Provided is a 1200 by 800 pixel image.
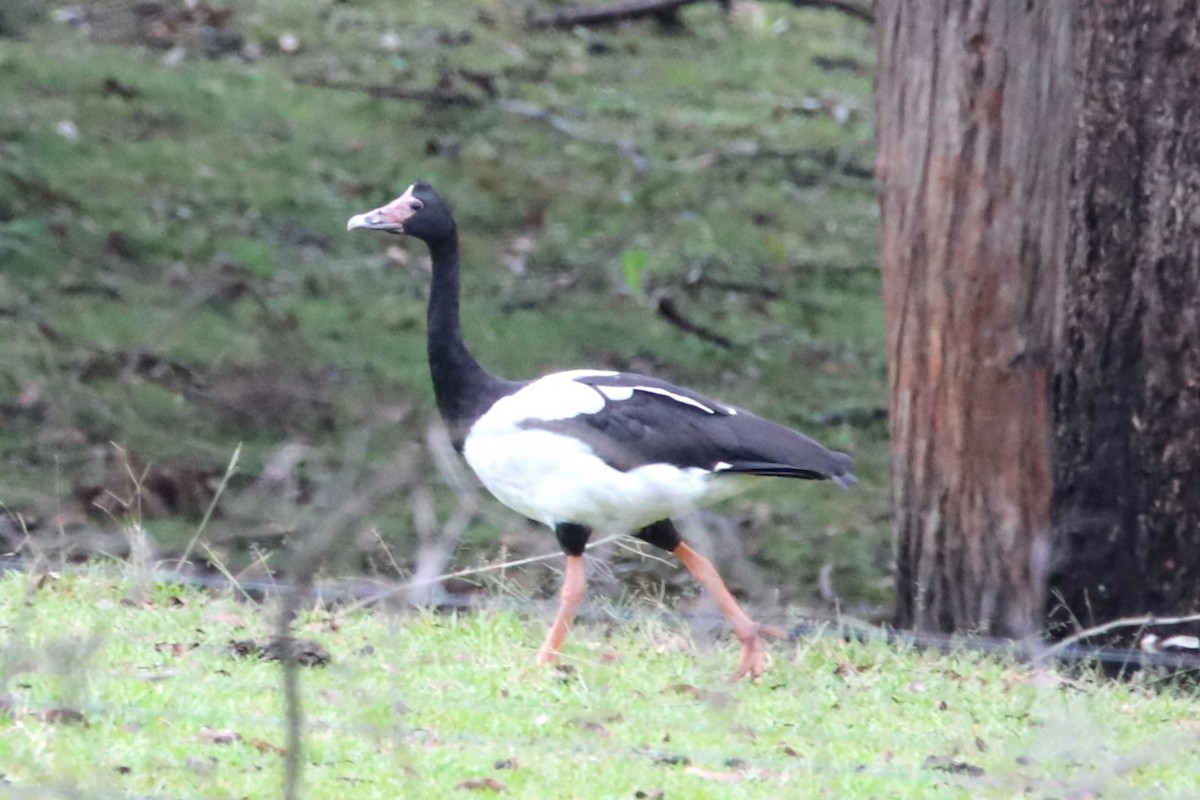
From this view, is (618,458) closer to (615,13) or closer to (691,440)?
(691,440)

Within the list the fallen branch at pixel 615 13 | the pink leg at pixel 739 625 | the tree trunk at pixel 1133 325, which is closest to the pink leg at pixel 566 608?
the pink leg at pixel 739 625

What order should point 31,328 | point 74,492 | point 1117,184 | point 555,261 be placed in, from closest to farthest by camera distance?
point 1117,184 < point 74,492 < point 31,328 < point 555,261

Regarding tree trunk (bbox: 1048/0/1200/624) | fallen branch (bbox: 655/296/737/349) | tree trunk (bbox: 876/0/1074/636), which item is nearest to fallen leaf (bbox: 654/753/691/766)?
tree trunk (bbox: 876/0/1074/636)

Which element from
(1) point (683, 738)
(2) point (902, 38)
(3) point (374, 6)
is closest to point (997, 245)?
(2) point (902, 38)

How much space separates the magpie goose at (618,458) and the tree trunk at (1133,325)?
1.29 metres

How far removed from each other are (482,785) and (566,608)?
1.69 meters

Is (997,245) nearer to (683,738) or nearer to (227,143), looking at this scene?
(683,738)

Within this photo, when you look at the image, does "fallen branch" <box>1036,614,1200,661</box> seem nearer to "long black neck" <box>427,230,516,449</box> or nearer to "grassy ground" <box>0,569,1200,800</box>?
"grassy ground" <box>0,569,1200,800</box>

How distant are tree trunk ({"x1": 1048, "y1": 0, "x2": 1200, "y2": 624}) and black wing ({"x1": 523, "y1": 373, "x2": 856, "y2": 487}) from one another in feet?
4.25


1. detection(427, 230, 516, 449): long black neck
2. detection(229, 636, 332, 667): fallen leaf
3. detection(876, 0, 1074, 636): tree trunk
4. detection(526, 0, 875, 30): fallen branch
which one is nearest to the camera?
detection(229, 636, 332, 667): fallen leaf

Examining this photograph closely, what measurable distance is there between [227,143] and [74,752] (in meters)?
9.86

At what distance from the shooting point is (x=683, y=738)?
601 centimetres

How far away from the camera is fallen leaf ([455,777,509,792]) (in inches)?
212

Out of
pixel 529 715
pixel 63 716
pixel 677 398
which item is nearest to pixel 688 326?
pixel 677 398
